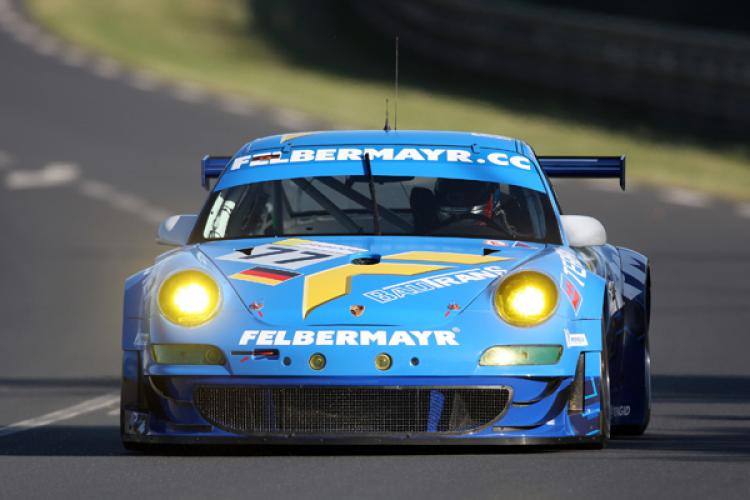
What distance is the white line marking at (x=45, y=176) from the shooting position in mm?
23031

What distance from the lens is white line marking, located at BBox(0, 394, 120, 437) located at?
862 cm

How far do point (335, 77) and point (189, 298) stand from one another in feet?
82.0

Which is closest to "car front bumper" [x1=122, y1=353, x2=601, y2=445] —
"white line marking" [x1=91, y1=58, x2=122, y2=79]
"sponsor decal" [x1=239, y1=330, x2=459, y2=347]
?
"sponsor decal" [x1=239, y1=330, x2=459, y2=347]

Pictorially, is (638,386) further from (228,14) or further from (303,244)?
(228,14)

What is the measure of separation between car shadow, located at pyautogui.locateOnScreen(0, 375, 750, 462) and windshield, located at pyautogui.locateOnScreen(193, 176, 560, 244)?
0.90 metres

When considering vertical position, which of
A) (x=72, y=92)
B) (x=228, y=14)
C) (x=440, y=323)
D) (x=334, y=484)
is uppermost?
(x=228, y=14)

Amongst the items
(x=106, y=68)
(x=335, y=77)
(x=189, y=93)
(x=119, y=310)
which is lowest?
(x=119, y=310)

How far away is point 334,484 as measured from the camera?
6.48 meters

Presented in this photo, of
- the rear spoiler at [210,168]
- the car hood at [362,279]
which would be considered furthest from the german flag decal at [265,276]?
the rear spoiler at [210,168]

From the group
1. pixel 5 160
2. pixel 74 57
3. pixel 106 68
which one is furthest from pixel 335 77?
pixel 5 160

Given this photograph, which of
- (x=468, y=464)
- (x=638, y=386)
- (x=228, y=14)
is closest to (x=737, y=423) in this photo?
(x=638, y=386)

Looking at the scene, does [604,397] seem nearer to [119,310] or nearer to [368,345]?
[368,345]

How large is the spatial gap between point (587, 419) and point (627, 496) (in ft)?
3.09

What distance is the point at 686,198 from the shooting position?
2155 cm
